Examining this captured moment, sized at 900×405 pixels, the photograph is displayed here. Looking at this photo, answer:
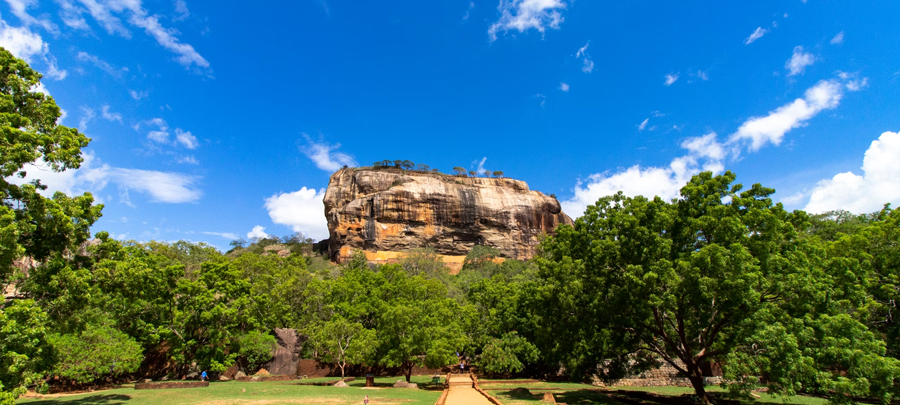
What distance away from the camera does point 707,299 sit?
42.3 feet

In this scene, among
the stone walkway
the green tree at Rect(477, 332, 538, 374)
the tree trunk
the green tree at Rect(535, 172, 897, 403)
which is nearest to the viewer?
the green tree at Rect(535, 172, 897, 403)

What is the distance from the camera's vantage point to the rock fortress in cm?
6550

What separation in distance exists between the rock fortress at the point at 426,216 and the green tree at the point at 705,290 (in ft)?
158

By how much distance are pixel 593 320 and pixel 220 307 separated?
18139 mm

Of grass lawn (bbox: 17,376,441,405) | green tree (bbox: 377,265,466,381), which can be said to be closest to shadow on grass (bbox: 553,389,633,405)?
grass lawn (bbox: 17,376,441,405)

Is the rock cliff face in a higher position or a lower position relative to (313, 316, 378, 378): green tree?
higher

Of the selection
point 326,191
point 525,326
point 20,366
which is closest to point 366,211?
point 326,191

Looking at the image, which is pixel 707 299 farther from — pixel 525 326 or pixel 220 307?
pixel 220 307

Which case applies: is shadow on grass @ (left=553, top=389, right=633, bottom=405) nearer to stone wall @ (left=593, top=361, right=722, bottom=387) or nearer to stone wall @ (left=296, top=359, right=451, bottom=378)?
stone wall @ (left=593, top=361, right=722, bottom=387)

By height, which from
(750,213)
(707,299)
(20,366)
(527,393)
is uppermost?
(750,213)

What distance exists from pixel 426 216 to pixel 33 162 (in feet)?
190

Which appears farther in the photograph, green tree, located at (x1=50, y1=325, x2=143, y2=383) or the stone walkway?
green tree, located at (x1=50, y1=325, x2=143, y2=383)

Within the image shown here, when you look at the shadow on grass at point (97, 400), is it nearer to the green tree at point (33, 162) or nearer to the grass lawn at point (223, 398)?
the grass lawn at point (223, 398)

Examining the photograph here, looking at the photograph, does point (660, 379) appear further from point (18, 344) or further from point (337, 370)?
point (18, 344)
